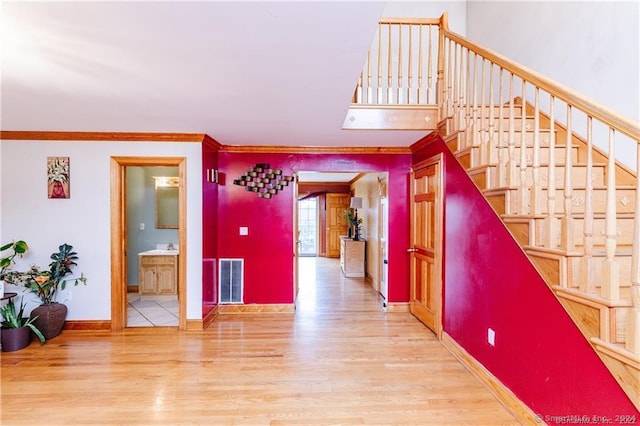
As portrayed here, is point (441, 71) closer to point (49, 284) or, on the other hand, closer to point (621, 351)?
point (621, 351)

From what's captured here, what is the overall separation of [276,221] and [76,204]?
2.30 m

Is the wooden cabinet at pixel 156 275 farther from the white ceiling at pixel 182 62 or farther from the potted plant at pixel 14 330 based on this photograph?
the white ceiling at pixel 182 62

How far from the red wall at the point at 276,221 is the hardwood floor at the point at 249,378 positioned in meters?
0.62

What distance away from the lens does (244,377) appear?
8.90 feet

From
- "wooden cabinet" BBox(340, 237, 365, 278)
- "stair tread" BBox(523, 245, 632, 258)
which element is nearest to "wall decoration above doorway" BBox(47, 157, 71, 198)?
"stair tread" BBox(523, 245, 632, 258)

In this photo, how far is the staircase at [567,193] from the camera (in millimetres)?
1460

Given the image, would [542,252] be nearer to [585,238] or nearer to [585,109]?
[585,238]

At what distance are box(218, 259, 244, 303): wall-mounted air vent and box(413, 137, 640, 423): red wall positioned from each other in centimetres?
262

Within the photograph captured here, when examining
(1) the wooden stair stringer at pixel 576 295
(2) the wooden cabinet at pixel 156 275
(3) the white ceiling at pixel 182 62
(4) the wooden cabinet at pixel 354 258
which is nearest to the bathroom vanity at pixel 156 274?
(2) the wooden cabinet at pixel 156 275

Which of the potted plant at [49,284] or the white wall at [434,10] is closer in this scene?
the potted plant at [49,284]

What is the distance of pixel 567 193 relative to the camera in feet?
5.54

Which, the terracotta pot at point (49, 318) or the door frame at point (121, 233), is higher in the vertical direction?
the door frame at point (121, 233)

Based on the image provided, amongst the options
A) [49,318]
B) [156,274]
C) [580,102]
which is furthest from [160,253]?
[580,102]

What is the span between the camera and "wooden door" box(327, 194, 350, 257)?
33.3 feet
